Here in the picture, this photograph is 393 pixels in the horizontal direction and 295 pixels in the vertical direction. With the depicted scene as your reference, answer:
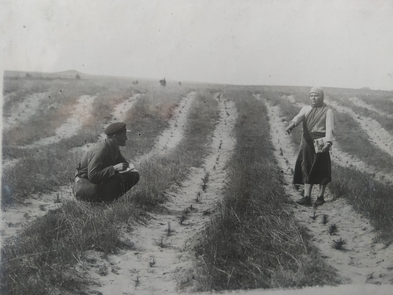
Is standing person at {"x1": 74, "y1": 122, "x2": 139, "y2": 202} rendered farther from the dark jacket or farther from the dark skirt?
the dark skirt

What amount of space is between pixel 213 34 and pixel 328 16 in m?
1.53

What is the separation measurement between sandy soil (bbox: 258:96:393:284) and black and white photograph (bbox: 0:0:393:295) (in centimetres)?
A: 1

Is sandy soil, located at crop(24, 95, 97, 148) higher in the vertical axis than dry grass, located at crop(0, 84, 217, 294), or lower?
higher

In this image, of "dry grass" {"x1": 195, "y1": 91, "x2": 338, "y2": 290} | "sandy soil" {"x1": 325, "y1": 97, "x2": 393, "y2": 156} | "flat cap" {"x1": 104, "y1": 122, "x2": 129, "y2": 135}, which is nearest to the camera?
"dry grass" {"x1": 195, "y1": 91, "x2": 338, "y2": 290}

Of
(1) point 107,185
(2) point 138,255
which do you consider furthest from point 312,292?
(1) point 107,185

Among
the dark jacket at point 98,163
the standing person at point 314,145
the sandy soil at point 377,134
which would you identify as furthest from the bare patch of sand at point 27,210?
the sandy soil at point 377,134

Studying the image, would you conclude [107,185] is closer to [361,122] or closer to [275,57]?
[275,57]

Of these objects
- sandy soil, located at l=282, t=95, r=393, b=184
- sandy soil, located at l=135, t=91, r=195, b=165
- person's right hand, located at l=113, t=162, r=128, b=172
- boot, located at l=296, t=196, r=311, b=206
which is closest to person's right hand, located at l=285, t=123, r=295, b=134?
sandy soil, located at l=282, t=95, r=393, b=184

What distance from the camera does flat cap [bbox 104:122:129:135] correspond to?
11.8 feet

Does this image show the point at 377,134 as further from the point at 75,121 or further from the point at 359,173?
the point at 75,121

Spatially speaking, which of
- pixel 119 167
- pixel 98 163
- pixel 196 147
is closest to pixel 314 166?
pixel 196 147

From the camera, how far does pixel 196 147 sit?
13.4ft

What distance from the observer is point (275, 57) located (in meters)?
4.10

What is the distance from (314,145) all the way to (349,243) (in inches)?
46.2
